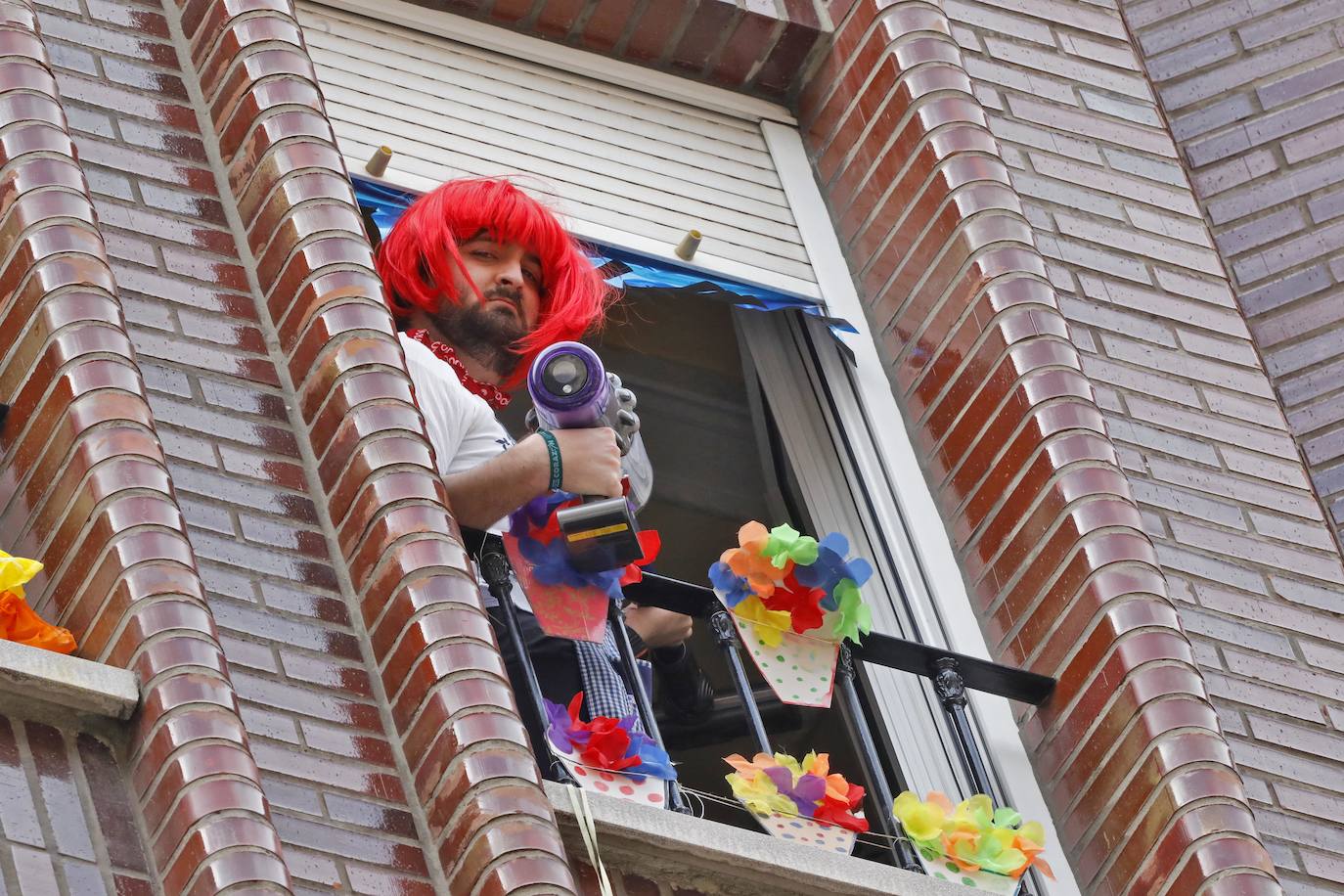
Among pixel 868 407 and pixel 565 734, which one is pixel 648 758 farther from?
pixel 868 407

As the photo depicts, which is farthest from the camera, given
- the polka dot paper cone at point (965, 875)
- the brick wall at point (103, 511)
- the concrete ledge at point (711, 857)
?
the polka dot paper cone at point (965, 875)

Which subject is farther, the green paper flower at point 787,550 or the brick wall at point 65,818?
the green paper flower at point 787,550

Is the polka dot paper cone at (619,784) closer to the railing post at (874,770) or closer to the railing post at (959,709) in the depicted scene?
the railing post at (874,770)

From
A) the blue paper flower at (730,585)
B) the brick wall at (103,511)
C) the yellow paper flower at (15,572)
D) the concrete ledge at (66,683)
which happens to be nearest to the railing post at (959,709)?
the blue paper flower at (730,585)

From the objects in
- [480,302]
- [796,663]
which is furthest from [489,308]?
[796,663]

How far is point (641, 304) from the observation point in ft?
28.5

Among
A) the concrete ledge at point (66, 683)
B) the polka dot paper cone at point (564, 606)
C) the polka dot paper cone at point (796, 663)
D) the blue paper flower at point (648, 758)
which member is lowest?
the blue paper flower at point (648, 758)

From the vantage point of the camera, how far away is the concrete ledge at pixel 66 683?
4883 mm

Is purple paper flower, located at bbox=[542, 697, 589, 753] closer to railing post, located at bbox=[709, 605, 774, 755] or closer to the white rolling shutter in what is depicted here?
railing post, located at bbox=[709, 605, 774, 755]

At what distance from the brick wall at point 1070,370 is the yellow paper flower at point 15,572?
2568mm

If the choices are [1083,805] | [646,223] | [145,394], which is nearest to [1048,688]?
[1083,805]

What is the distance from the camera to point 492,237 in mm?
6535

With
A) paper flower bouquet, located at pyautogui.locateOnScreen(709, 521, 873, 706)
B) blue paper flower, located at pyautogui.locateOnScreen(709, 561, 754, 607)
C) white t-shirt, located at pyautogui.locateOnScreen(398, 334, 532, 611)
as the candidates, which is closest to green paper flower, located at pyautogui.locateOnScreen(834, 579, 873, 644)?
paper flower bouquet, located at pyautogui.locateOnScreen(709, 521, 873, 706)

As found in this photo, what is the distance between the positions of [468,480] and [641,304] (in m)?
2.99
